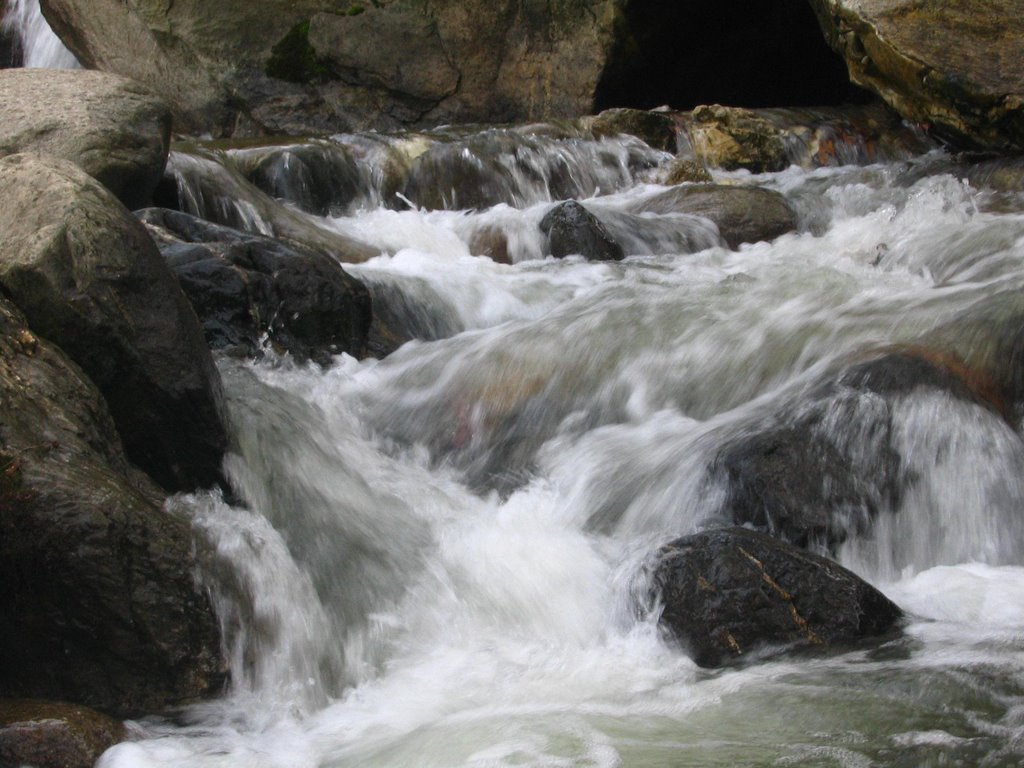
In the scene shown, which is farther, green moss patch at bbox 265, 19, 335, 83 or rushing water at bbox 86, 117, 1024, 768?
green moss patch at bbox 265, 19, 335, 83

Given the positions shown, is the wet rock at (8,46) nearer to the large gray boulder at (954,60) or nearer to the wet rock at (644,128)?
the wet rock at (644,128)

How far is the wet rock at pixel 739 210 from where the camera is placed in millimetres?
8391

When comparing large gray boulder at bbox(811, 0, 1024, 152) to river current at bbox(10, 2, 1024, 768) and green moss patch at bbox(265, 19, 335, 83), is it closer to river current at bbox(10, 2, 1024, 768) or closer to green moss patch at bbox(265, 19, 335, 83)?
river current at bbox(10, 2, 1024, 768)

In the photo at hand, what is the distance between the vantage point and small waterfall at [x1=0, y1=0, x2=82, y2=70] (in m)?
14.9

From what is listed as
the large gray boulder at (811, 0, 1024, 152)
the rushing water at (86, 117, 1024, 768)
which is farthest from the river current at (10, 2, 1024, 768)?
the large gray boulder at (811, 0, 1024, 152)

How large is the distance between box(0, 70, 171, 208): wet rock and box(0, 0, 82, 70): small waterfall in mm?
8768

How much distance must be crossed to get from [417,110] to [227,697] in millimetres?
10563

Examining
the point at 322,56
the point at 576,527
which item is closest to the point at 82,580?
the point at 576,527

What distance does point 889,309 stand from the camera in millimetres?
5656

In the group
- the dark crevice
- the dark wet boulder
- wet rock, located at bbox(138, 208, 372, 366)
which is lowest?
the dark wet boulder

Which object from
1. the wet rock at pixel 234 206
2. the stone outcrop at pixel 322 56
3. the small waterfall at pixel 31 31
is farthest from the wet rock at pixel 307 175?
the small waterfall at pixel 31 31

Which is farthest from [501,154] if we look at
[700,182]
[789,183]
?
[789,183]

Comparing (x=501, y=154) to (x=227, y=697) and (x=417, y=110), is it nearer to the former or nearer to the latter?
(x=417, y=110)

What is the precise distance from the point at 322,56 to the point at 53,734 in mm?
11231
